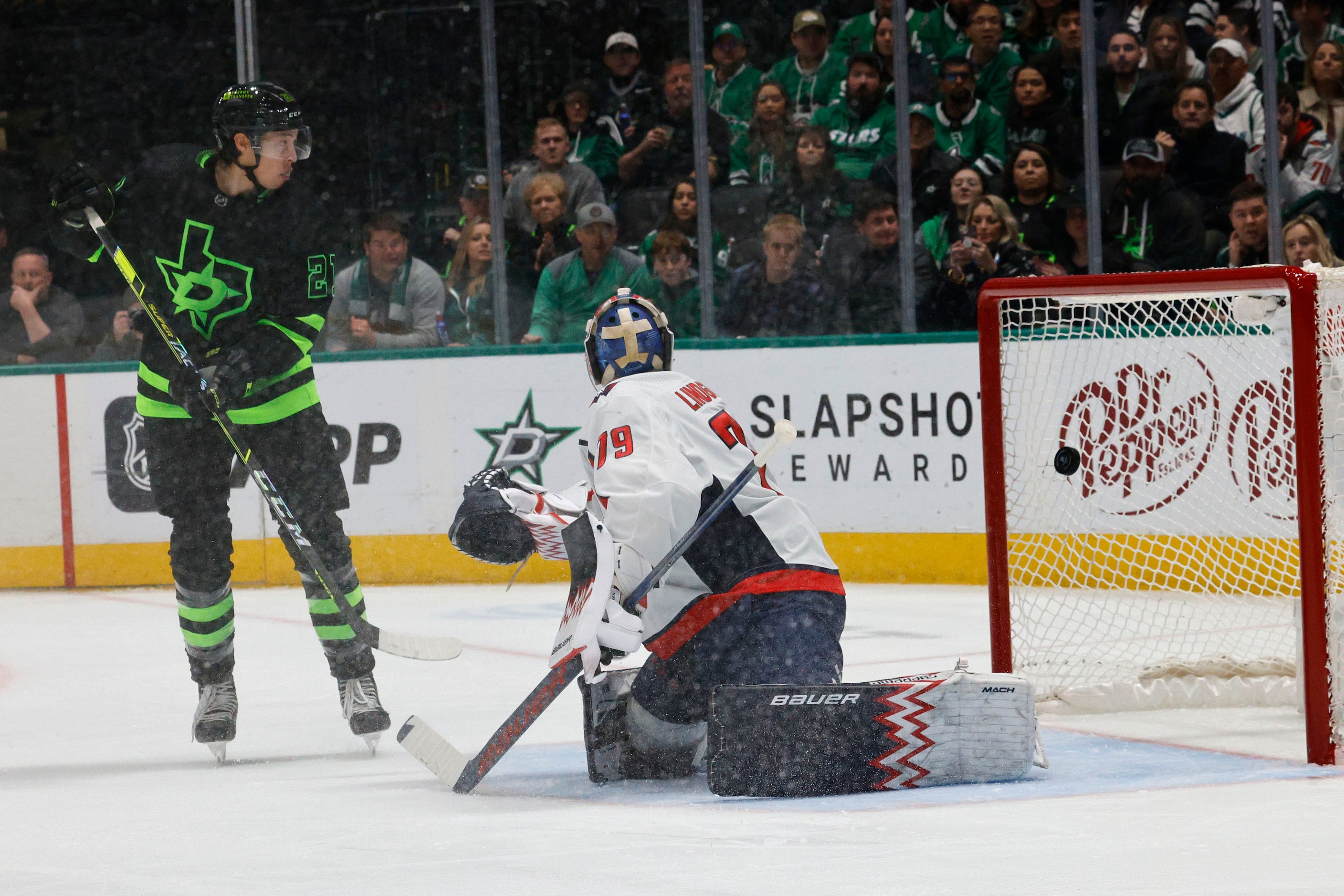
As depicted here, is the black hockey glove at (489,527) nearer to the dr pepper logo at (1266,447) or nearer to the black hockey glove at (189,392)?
the black hockey glove at (189,392)

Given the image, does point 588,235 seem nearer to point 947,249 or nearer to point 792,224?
point 792,224

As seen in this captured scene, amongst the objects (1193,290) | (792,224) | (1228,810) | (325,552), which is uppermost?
(792,224)

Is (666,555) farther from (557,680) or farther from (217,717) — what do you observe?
(217,717)

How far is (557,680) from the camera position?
2863 mm

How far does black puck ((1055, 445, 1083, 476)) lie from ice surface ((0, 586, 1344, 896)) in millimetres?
524

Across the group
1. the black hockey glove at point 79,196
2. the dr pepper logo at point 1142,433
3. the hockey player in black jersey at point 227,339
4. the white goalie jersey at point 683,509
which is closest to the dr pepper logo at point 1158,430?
the dr pepper logo at point 1142,433

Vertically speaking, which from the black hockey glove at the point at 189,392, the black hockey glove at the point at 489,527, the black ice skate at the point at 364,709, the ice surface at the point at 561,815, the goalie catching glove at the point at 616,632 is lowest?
the ice surface at the point at 561,815

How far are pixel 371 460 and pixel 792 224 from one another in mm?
1802

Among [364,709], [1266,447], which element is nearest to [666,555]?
[364,709]

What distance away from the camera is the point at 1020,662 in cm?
390

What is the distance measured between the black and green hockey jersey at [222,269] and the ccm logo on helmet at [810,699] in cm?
130

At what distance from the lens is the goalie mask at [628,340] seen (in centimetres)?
303

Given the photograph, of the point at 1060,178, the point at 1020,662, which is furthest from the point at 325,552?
the point at 1060,178

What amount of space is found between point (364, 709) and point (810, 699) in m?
1.11
